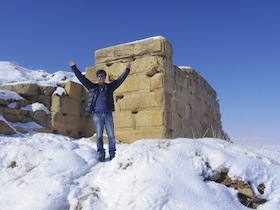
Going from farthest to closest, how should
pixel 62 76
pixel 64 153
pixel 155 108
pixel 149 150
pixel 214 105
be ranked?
pixel 62 76 → pixel 214 105 → pixel 155 108 → pixel 64 153 → pixel 149 150

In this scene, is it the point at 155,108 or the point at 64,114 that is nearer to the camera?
the point at 155,108

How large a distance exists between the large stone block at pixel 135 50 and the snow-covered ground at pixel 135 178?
3101mm

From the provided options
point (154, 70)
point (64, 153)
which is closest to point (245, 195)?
point (64, 153)

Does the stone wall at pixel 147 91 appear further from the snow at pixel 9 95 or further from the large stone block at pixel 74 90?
the snow at pixel 9 95

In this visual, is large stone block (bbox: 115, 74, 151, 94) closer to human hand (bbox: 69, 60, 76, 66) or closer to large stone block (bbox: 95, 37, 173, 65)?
large stone block (bbox: 95, 37, 173, 65)

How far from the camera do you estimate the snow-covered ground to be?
3305mm

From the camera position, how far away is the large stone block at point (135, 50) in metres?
7.13

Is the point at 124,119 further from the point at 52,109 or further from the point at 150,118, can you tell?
the point at 52,109

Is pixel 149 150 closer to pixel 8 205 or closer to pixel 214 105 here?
pixel 8 205

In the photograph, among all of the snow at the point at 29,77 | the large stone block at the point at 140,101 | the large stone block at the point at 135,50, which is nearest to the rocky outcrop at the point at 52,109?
the snow at the point at 29,77

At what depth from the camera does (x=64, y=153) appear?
14.8 ft

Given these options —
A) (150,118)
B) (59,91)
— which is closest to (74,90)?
(59,91)

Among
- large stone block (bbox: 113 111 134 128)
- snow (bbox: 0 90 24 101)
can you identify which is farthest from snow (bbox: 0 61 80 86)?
large stone block (bbox: 113 111 134 128)

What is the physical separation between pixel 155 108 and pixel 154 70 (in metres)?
0.90
